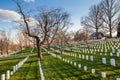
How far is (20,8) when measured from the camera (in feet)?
117

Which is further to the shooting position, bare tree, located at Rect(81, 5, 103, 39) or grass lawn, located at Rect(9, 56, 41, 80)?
bare tree, located at Rect(81, 5, 103, 39)

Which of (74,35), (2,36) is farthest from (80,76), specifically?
(74,35)

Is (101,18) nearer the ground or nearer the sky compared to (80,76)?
nearer the sky

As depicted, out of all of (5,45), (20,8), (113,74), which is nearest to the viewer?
(113,74)

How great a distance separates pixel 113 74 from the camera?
635 inches

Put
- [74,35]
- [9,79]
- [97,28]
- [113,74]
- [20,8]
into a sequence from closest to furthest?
[113,74] < [9,79] < [20,8] < [97,28] < [74,35]

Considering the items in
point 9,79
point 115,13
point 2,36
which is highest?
point 115,13

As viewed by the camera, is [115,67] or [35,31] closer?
[115,67]

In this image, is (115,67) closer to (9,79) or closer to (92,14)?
(9,79)

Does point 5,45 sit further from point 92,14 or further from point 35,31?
point 92,14

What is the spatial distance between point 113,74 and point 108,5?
49686 mm

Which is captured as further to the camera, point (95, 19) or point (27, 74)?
point (95, 19)

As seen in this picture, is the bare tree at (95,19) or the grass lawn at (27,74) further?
the bare tree at (95,19)

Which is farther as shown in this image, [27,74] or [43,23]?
[43,23]
